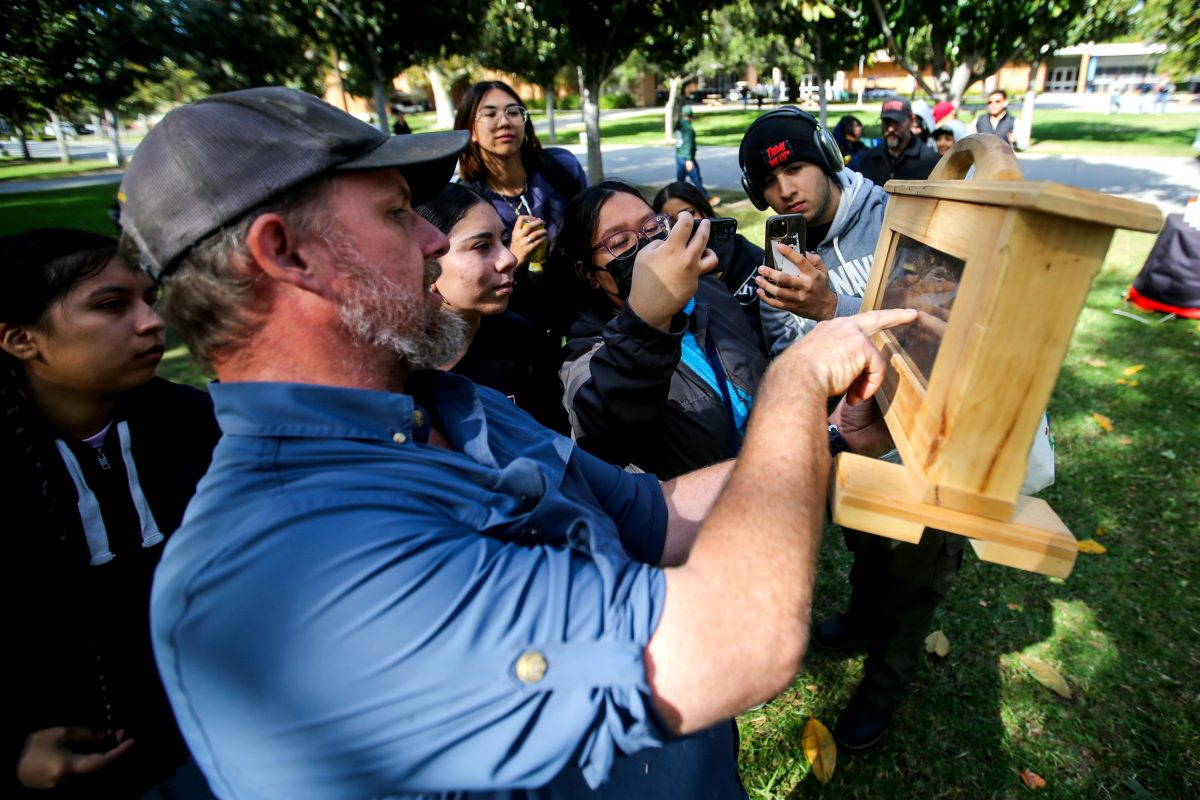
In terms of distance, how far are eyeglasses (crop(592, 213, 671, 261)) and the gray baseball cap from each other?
1133 millimetres

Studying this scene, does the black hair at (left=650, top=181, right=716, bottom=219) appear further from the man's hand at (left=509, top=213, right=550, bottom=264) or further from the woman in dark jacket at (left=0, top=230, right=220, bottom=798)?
the woman in dark jacket at (left=0, top=230, right=220, bottom=798)

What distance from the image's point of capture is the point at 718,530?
3.17ft

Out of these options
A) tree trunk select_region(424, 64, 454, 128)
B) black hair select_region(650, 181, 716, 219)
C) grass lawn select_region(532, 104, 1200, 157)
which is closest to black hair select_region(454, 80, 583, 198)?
black hair select_region(650, 181, 716, 219)

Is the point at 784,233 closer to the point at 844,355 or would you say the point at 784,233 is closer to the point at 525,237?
the point at 844,355

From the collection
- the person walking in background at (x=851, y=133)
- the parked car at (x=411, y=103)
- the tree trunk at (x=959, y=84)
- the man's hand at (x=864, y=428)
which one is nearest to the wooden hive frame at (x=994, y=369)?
the man's hand at (x=864, y=428)

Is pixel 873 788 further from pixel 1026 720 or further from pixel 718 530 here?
pixel 718 530

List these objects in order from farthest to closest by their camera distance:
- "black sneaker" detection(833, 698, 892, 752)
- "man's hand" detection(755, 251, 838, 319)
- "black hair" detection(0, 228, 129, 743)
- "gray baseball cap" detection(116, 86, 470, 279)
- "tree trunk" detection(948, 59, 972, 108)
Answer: "tree trunk" detection(948, 59, 972, 108)
"black sneaker" detection(833, 698, 892, 752)
"man's hand" detection(755, 251, 838, 319)
"black hair" detection(0, 228, 129, 743)
"gray baseball cap" detection(116, 86, 470, 279)

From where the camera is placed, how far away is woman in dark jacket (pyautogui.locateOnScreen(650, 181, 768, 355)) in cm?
253

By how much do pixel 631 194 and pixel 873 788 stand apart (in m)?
2.25

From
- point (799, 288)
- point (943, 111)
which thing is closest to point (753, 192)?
point (799, 288)

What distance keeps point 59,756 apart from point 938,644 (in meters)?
2.98

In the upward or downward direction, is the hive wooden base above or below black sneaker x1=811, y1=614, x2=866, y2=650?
above

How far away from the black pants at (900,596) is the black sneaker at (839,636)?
1.30ft

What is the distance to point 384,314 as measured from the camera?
3.72 ft
